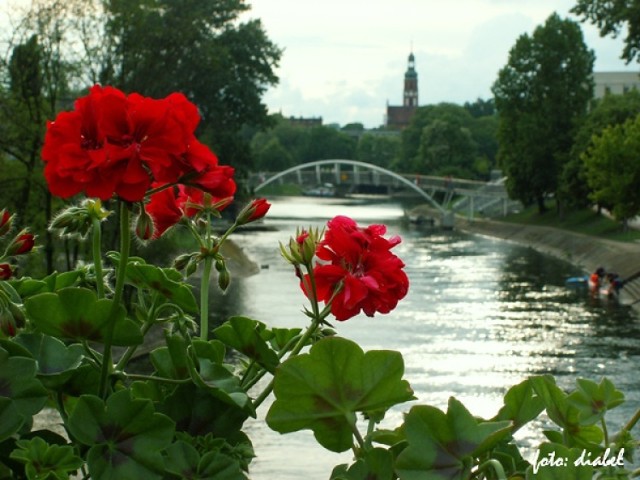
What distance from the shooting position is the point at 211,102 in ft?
182

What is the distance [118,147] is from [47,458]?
0.46 metres

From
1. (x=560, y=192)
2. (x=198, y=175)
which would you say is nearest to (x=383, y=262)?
(x=198, y=175)

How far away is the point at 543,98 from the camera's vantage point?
67750 millimetres

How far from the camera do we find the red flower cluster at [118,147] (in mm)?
1825

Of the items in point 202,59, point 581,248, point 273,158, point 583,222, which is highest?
point 202,59

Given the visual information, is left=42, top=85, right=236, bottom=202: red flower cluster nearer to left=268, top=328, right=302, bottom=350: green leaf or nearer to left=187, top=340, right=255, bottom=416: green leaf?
left=187, top=340, right=255, bottom=416: green leaf

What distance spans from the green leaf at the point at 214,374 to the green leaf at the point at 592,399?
0.53 meters

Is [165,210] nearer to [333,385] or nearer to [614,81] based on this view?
[333,385]

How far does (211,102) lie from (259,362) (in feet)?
177

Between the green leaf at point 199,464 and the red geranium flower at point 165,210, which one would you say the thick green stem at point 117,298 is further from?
the red geranium flower at point 165,210

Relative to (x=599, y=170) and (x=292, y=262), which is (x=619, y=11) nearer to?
(x=599, y=170)

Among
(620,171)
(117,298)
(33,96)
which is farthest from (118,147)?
(620,171)

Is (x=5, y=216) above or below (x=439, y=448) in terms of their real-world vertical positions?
above

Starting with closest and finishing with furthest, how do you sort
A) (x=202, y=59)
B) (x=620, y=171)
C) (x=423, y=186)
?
(x=202, y=59) < (x=620, y=171) < (x=423, y=186)
